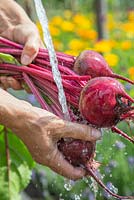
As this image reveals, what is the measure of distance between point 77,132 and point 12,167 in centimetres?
87

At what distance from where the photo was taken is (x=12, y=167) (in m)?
2.58

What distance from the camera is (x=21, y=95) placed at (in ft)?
11.7

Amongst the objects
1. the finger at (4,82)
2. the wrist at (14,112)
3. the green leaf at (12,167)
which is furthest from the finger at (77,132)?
the green leaf at (12,167)

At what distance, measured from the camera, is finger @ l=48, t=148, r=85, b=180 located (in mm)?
1835

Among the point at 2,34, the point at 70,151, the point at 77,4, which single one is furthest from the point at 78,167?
the point at 77,4

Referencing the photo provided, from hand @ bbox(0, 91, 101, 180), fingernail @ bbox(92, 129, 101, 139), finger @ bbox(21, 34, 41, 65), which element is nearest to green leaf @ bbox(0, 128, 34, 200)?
finger @ bbox(21, 34, 41, 65)

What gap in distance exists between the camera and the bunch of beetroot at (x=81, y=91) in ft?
5.65

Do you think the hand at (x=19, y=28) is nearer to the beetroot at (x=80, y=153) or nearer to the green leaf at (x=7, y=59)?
the green leaf at (x=7, y=59)

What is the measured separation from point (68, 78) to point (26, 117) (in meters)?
0.19

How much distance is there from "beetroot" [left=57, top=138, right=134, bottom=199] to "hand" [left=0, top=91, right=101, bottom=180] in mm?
18

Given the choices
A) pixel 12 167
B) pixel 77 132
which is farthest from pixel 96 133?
pixel 12 167

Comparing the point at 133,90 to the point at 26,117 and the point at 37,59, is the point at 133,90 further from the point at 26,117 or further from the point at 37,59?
the point at 26,117

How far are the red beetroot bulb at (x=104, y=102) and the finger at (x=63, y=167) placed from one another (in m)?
0.17

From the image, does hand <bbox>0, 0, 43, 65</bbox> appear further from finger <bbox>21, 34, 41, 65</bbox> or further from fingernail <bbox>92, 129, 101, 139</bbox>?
fingernail <bbox>92, 129, 101, 139</bbox>
